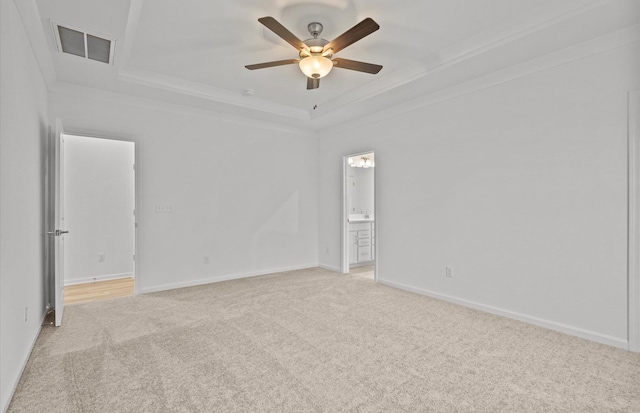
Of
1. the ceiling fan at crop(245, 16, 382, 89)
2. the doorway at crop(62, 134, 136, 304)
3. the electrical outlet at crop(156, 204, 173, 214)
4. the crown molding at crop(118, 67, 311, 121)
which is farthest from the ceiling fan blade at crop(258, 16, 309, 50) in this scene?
the doorway at crop(62, 134, 136, 304)

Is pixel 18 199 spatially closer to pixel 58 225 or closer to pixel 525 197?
pixel 58 225

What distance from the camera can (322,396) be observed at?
1964 millimetres

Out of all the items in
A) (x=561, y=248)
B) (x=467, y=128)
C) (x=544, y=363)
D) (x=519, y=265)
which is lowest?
(x=544, y=363)

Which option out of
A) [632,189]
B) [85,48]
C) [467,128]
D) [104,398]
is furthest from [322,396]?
[85,48]

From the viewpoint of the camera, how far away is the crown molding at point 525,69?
264cm

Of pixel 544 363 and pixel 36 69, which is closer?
pixel 544 363

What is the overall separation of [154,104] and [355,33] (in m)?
3.12

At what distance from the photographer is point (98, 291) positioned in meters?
4.49

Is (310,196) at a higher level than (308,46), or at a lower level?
lower

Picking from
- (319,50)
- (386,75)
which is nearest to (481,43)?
(386,75)

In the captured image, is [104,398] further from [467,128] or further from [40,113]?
[467,128]

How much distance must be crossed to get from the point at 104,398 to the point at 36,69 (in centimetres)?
292

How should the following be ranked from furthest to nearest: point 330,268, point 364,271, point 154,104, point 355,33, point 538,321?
point 330,268 < point 364,271 < point 154,104 < point 538,321 < point 355,33

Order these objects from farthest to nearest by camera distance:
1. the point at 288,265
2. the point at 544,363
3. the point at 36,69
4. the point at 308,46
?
the point at 288,265
the point at 36,69
the point at 308,46
the point at 544,363
